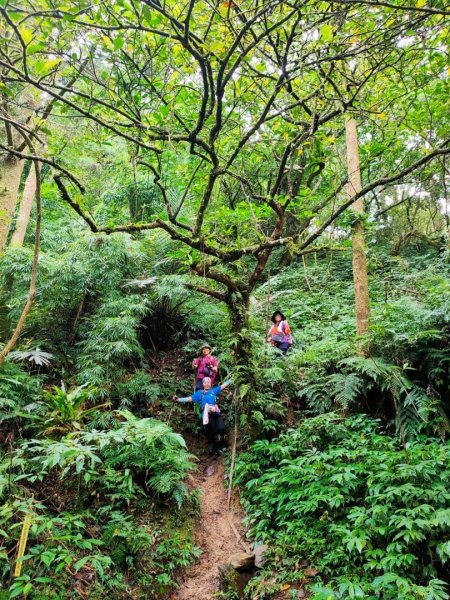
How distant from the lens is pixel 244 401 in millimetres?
6270

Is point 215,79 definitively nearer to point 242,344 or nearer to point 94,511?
point 242,344

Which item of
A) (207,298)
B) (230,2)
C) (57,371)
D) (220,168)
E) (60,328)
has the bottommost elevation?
(57,371)

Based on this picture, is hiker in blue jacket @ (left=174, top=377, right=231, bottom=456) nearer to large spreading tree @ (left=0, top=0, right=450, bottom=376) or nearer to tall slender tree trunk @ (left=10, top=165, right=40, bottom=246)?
large spreading tree @ (left=0, top=0, right=450, bottom=376)

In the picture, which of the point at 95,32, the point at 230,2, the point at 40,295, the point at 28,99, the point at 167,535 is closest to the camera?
Result: the point at 230,2

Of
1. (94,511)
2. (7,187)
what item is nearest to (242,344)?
(94,511)

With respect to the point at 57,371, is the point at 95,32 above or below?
above

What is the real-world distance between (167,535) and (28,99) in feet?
21.5

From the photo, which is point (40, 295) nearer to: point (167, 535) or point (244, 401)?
point (244, 401)

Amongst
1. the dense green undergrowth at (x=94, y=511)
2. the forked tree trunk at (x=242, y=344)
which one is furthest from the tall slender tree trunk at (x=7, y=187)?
the forked tree trunk at (x=242, y=344)

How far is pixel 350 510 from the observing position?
425cm

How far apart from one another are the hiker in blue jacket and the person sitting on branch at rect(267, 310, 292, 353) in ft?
6.68

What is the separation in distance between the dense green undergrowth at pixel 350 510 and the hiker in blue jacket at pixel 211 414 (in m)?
1.08

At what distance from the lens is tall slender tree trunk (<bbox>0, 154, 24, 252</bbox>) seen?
5.36 m

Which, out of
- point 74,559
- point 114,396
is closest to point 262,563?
point 74,559
